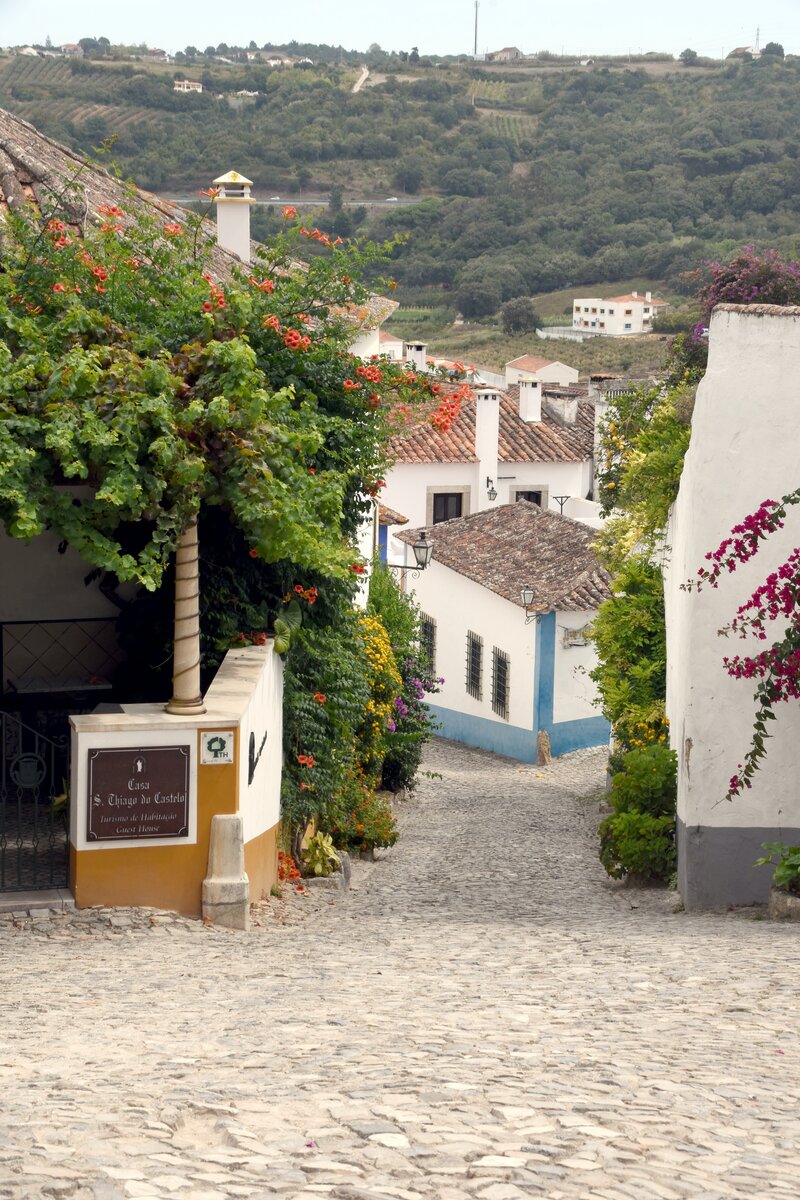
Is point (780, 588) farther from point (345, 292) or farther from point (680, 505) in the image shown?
point (345, 292)

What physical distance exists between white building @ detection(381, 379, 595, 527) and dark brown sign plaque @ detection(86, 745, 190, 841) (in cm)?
2949

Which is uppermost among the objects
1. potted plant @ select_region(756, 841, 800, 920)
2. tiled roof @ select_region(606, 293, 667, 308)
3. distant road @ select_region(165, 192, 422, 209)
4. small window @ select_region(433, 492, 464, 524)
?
distant road @ select_region(165, 192, 422, 209)

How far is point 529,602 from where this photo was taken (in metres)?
27.1

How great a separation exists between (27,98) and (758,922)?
9131 cm

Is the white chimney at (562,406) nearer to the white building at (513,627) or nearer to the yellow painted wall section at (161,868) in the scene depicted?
the white building at (513,627)

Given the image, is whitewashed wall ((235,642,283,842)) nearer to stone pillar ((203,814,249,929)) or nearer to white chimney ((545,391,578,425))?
stone pillar ((203,814,249,929))

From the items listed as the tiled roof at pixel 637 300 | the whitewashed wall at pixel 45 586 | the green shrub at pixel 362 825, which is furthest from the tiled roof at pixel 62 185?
the tiled roof at pixel 637 300

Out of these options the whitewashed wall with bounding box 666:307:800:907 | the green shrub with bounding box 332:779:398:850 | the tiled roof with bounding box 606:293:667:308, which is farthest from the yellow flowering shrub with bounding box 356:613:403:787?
the tiled roof with bounding box 606:293:667:308

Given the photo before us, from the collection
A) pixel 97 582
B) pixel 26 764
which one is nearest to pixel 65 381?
pixel 26 764

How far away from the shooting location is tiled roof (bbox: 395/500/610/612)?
27.7 meters

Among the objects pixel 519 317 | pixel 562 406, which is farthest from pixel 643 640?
pixel 519 317

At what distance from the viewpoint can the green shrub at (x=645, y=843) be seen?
12273mm

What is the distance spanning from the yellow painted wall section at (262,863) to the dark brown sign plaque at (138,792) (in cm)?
87

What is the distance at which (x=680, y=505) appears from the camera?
504 inches
